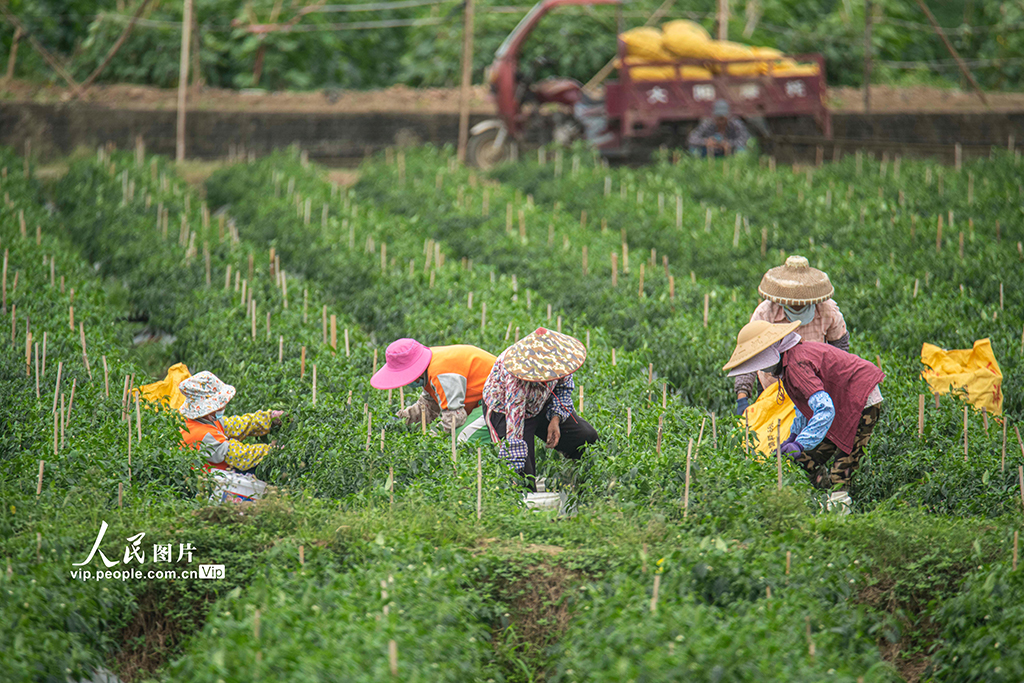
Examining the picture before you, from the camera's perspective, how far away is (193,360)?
24.6ft

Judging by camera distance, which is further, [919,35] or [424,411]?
[919,35]

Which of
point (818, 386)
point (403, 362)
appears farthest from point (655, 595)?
point (403, 362)

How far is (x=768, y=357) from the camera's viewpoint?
546cm

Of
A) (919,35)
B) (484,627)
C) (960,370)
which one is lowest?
(484,627)

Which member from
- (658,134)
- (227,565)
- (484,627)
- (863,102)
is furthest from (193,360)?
(863,102)

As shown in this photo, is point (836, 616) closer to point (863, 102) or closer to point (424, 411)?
point (424, 411)

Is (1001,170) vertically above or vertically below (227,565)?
above

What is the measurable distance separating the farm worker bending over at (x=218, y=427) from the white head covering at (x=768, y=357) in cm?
310

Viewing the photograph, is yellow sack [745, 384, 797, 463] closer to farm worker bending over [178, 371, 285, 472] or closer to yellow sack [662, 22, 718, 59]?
farm worker bending over [178, 371, 285, 472]

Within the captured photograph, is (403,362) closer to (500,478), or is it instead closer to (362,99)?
(500,478)

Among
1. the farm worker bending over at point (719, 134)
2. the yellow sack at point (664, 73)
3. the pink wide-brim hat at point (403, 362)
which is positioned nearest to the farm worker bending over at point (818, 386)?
the pink wide-brim hat at point (403, 362)

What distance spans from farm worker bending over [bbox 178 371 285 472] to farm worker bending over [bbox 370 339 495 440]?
891mm

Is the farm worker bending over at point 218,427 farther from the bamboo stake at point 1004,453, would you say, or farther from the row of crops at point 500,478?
the bamboo stake at point 1004,453

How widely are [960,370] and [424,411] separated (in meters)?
3.76
